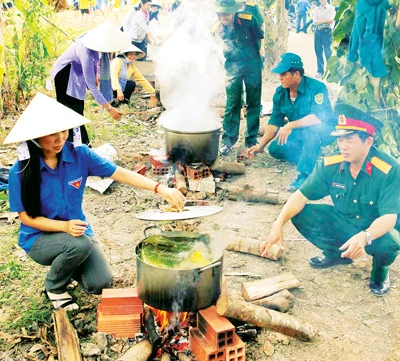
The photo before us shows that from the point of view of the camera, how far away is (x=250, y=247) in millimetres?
4906

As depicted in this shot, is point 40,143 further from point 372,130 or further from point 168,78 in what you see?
point 168,78

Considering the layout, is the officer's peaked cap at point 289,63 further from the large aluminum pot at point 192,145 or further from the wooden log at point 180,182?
the wooden log at point 180,182

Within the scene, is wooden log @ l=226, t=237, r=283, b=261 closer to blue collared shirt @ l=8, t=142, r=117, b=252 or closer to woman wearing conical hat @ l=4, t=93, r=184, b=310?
woman wearing conical hat @ l=4, t=93, r=184, b=310

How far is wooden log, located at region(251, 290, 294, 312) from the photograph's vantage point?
3912 mm

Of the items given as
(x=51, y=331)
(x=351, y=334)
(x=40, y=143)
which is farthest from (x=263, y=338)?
(x=40, y=143)

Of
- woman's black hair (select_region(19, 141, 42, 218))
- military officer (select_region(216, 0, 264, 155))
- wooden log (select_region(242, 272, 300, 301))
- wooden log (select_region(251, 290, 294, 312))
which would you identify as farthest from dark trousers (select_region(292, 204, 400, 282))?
military officer (select_region(216, 0, 264, 155))

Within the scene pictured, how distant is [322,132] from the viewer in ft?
20.7

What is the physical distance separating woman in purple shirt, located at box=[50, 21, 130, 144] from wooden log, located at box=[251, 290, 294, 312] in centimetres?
387

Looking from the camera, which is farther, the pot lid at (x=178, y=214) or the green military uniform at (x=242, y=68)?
the green military uniform at (x=242, y=68)

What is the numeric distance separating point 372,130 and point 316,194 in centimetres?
77

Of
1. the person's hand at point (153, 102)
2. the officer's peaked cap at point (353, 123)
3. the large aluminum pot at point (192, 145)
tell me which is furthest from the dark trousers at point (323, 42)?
the officer's peaked cap at point (353, 123)

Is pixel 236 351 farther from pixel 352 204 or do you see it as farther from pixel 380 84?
pixel 380 84

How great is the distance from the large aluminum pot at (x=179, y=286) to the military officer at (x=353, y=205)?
2.36 feet

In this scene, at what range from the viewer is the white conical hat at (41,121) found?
132 inches
